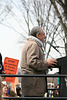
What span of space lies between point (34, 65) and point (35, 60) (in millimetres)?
75

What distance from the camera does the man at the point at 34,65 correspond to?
15.0 feet

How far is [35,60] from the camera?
15.2 ft

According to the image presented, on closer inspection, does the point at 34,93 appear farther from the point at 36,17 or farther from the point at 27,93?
the point at 36,17

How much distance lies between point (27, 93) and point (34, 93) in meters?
0.11

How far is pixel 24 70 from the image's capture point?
4.71 metres

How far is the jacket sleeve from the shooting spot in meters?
4.62

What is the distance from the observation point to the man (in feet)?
15.0

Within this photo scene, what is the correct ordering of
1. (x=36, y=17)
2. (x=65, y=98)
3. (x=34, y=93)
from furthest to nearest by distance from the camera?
(x=36, y=17)
(x=34, y=93)
(x=65, y=98)

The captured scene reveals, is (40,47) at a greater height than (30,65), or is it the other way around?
(40,47)

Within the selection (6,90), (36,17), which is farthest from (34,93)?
(36,17)

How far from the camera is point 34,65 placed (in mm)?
4633

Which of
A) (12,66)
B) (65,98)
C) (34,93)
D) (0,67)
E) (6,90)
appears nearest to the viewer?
(65,98)

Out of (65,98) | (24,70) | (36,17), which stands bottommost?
(65,98)

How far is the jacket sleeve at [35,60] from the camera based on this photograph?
462cm
